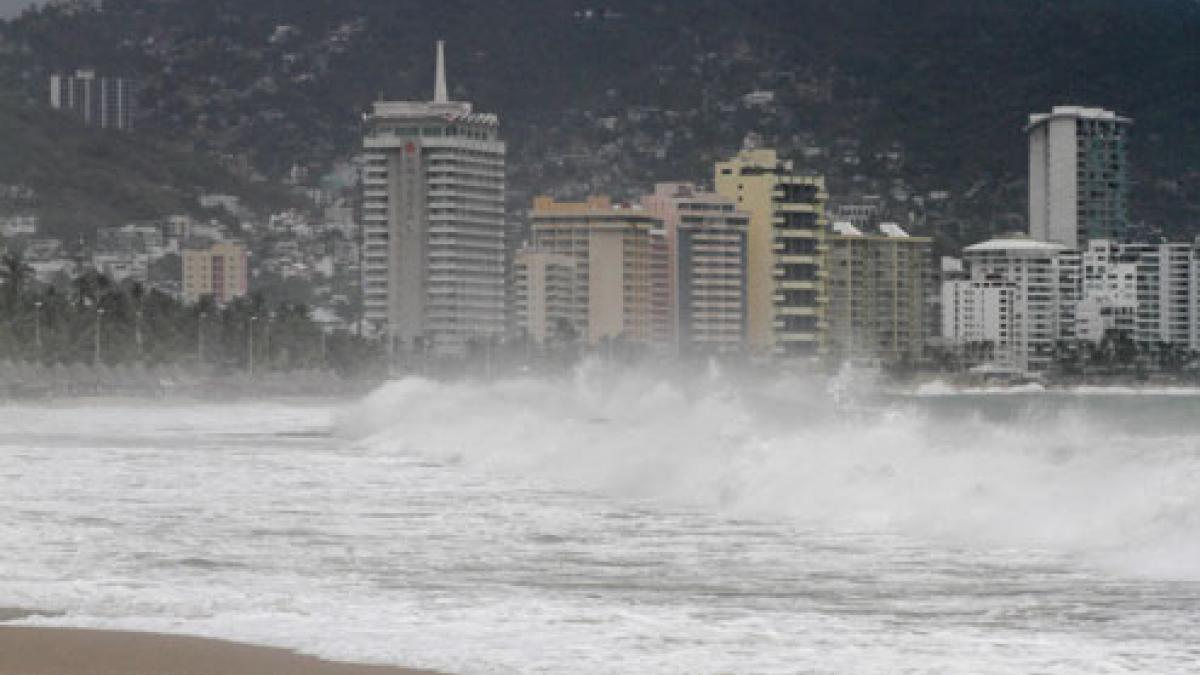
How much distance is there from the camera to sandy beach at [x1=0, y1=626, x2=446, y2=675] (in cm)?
1452

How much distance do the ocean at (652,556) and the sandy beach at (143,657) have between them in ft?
1.35

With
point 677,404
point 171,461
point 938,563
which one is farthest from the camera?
point 677,404

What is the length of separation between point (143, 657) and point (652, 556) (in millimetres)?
8208

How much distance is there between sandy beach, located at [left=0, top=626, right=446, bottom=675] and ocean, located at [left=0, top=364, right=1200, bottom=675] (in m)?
0.41

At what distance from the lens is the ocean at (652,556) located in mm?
15836

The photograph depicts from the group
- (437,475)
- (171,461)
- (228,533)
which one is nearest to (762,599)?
(228,533)

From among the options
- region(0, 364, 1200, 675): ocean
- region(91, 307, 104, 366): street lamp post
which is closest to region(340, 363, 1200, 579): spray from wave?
region(0, 364, 1200, 675): ocean

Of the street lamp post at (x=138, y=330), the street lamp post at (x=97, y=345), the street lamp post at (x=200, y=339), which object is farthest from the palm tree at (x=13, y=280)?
the street lamp post at (x=200, y=339)

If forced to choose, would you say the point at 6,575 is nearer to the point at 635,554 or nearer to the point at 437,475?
the point at 635,554

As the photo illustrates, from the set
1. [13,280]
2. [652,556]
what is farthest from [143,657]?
[13,280]

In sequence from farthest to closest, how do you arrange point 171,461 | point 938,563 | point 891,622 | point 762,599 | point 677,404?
1. point 677,404
2. point 171,461
3. point 938,563
4. point 762,599
5. point 891,622

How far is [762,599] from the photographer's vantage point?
733 inches

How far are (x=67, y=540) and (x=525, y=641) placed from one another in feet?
28.7

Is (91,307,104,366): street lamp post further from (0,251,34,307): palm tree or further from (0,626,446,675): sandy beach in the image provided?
(0,626,446,675): sandy beach
